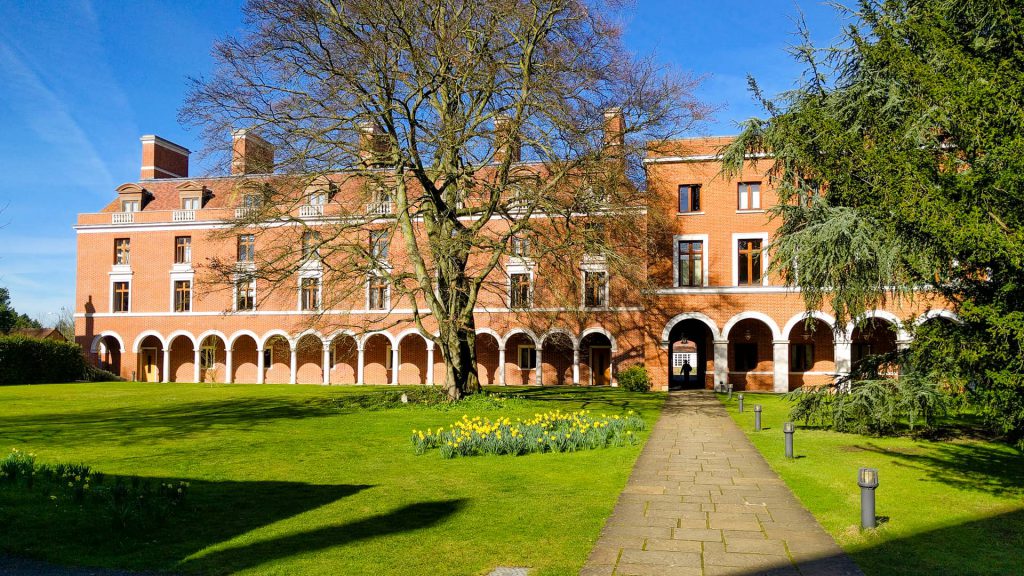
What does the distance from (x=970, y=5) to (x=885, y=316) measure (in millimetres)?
22068

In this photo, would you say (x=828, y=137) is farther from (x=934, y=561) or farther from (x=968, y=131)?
(x=934, y=561)

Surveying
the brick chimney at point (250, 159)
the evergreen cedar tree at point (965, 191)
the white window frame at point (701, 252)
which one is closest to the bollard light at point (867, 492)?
the evergreen cedar tree at point (965, 191)

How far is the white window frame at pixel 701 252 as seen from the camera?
1318 inches

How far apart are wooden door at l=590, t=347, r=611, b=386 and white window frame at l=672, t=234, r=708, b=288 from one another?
745cm

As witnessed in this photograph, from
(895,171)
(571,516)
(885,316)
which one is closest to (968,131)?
(895,171)

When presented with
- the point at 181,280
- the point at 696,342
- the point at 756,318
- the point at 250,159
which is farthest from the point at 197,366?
the point at 756,318

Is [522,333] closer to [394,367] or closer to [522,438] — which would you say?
[394,367]

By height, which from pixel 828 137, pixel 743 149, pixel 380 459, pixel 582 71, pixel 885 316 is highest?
pixel 582 71

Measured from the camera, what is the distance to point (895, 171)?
8383 mm

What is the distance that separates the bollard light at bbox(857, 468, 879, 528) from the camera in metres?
7.97

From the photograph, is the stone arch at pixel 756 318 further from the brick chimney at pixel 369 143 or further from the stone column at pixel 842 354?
the brick chimney at pixel 369 143

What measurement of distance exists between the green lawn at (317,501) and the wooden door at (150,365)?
26737 millimetres

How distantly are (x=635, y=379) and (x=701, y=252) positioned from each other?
22.2ft

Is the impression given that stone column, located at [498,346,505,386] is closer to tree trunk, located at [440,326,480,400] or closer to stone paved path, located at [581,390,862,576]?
tree trunk, located at [440,326,480,400]
